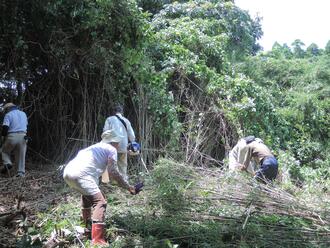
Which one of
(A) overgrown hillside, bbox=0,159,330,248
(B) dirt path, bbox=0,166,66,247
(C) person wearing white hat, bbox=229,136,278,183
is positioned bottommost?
(B) dirt path, bbox=0,166,66,247

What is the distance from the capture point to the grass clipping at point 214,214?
4.97 meters

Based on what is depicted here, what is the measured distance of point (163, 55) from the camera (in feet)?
37.5

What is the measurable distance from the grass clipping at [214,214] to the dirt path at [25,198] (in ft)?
3.53

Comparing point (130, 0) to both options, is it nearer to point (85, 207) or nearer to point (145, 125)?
point (145, 125)

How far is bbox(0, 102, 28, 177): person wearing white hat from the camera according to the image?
876cm

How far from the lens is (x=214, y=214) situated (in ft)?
18.3

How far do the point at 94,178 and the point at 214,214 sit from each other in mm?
1480

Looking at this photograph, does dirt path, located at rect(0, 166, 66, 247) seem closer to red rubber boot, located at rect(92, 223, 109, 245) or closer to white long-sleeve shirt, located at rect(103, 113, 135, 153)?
red rubber boot, located at rect(92, 223, 109, 245)

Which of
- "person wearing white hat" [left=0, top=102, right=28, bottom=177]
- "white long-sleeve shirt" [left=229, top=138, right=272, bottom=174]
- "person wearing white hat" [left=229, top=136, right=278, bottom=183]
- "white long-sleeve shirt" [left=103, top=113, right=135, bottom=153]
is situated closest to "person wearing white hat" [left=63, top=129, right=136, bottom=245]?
"white long-sleeve shirt" [left=103, top=113, right=135, bottom=153]

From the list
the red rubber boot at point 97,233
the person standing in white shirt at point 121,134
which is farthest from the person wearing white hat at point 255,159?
the red rubber boot at point 97,233

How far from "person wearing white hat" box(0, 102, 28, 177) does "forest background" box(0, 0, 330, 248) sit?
127 cm

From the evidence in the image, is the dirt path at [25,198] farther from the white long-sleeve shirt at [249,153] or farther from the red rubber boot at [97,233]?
the white long-sleeve shirt at [249,153]

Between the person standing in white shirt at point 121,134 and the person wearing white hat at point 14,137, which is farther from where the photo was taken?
the person wearing white hat at point 14,137

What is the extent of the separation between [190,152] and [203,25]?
169 inches
